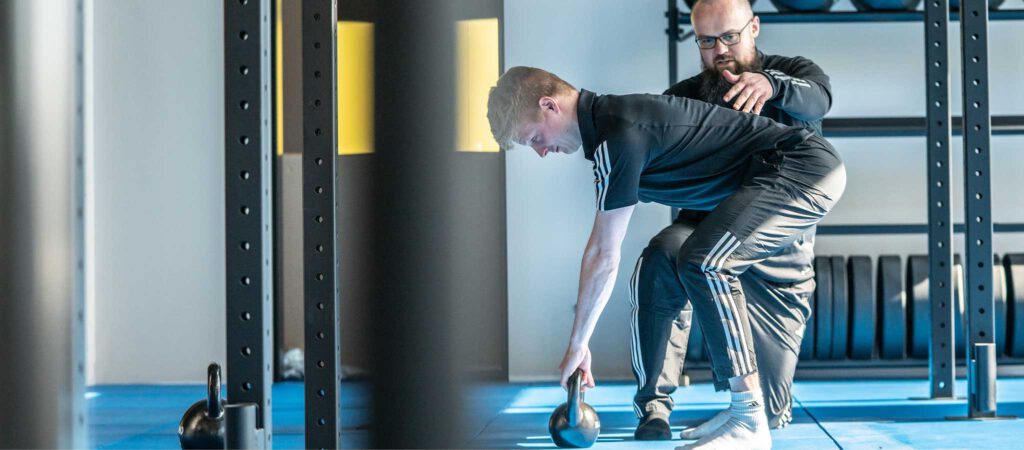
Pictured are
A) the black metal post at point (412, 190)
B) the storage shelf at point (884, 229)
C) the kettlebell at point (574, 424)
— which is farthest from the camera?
the storage shelf at point (884, 229)

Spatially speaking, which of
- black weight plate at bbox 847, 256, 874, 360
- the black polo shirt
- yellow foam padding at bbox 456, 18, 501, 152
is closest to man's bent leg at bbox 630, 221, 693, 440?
the black polo shirt

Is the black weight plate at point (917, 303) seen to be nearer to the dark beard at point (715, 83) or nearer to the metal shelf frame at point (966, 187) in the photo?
the metal shelf frame at point (966, 187)

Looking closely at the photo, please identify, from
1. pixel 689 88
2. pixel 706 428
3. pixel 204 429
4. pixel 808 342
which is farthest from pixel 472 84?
pixel 808 342

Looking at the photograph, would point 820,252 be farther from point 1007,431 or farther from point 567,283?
point 1007,431

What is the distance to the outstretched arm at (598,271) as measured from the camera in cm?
200

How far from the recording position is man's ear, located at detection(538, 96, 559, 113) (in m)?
1.96

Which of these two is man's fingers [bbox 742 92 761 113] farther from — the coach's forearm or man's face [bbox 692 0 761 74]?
the coach's forearm

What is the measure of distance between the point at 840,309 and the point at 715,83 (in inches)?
61.9

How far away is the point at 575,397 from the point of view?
2.22 metres

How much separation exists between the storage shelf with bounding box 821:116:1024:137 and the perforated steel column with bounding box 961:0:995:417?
3.56 ft

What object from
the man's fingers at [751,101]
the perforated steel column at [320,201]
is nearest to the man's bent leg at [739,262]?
the man's fingers at [751,101]

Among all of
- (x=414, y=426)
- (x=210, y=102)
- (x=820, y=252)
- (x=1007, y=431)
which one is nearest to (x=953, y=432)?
(x=1007, y=431)

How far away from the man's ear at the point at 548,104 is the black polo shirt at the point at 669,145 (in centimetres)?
7

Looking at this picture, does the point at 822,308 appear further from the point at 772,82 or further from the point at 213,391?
the point at 213,391
